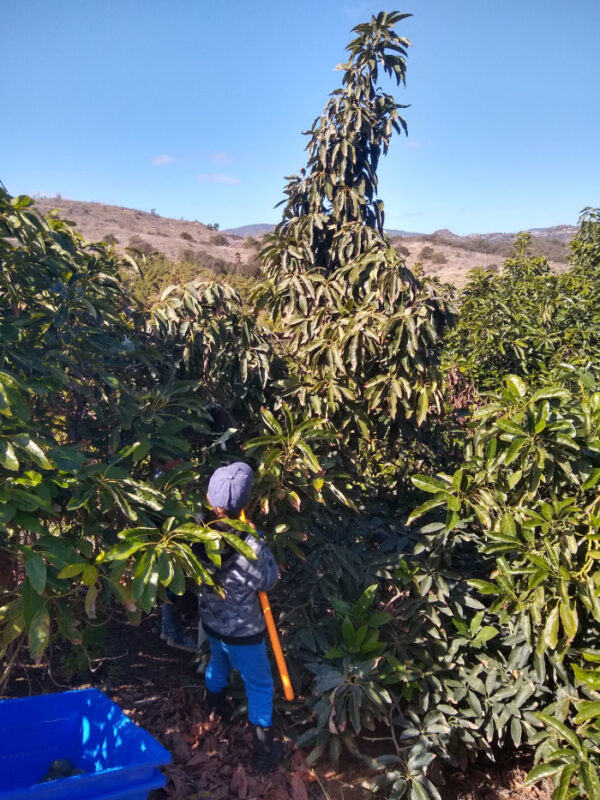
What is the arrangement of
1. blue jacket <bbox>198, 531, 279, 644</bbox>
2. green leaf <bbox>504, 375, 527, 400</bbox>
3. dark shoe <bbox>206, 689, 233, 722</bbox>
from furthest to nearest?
dark shoe <bbox>206, 689, 233, 722</bbox>, green leaf <bbox>504, 375, 527, 400</bbox>, blue jacket <bbox>198, 531, 279, 644</bbox>

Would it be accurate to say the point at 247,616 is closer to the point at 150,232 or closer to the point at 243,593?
the point at 243,593

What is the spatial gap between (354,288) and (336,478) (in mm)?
1067

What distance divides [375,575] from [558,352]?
2969 mm

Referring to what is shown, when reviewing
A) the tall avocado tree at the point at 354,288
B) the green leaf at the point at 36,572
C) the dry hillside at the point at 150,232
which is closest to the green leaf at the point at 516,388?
the tall avocado tree at the point at 354,288

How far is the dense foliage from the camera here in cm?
225

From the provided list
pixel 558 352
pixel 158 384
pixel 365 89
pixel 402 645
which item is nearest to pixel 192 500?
pixel 158 384

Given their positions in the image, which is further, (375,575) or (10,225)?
(375,575)

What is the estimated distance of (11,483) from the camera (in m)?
1.98

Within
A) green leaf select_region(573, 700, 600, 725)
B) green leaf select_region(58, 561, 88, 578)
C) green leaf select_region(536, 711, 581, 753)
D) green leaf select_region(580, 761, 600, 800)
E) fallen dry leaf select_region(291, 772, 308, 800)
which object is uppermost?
green leaf select_region(58, 561, 88, 578)

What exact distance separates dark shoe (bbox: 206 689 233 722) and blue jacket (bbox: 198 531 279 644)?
0.43 metres

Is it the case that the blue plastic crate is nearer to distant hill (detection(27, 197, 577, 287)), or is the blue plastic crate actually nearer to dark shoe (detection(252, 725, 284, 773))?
dark shoe (detection(252, 725, 284, 773))

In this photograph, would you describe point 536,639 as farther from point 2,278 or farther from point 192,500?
point 2,278

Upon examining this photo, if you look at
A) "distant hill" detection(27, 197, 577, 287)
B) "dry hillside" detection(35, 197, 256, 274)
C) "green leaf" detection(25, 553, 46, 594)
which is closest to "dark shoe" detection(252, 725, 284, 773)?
"green leaf" detection(25, 553, 46, 594)

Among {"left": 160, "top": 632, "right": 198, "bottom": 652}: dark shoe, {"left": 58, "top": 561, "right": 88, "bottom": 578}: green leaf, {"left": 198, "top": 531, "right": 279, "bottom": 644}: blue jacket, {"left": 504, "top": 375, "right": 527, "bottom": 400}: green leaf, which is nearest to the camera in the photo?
{"left": 58, "top": 561, "right": 88, "bottom": 578}: green leaf
